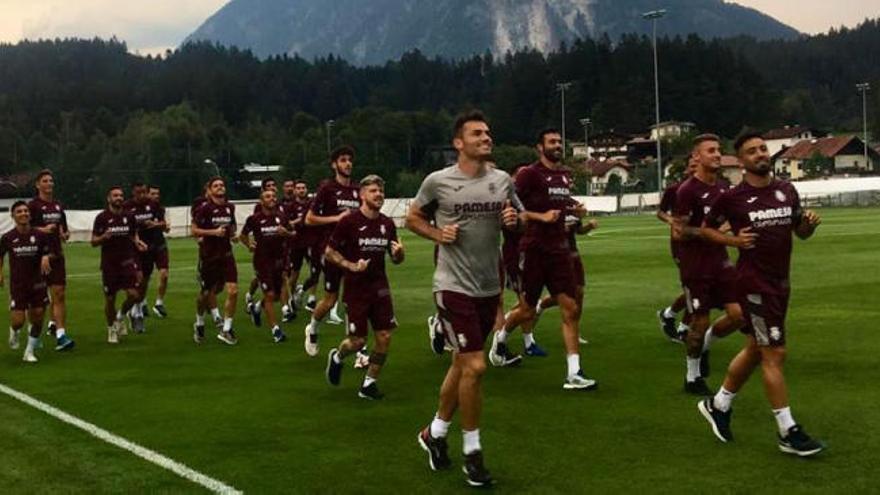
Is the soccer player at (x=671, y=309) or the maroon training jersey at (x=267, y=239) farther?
the maroon training jersey at (x=267, y=239)

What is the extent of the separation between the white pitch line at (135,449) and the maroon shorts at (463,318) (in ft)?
6.14

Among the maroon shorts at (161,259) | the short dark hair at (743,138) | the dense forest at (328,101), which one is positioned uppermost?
the dense forest at (328,101)

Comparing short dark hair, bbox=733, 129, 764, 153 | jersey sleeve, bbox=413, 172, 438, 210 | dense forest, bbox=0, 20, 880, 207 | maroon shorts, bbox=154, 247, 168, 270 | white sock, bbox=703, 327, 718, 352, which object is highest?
dense forest, bbox=0, 20, 880, 207

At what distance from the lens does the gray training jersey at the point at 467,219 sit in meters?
7.41

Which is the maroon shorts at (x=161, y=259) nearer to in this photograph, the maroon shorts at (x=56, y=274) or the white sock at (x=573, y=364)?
the maroon shorts at (x=56, y=274)

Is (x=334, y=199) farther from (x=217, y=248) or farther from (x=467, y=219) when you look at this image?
(x=467, y=219)

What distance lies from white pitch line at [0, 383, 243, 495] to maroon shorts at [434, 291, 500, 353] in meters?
1.87

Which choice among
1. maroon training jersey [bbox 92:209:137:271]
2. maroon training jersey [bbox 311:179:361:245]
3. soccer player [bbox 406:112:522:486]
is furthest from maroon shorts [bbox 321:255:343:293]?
soccer player [bbox 406:112:522:486]

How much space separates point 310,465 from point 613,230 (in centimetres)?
3938

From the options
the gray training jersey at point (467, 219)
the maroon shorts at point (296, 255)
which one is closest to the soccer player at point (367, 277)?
the gray training jersey at point (467, 219)

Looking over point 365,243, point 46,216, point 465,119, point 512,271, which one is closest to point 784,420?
point 465,119

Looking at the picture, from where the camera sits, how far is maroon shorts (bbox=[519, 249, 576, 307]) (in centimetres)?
1055

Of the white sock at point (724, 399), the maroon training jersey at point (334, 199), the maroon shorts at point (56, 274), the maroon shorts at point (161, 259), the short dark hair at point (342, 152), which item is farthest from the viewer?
the maroon shorts at point (161, 259)

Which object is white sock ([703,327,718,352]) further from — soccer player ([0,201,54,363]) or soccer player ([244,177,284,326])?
soccer player ([0,201,54,363])
